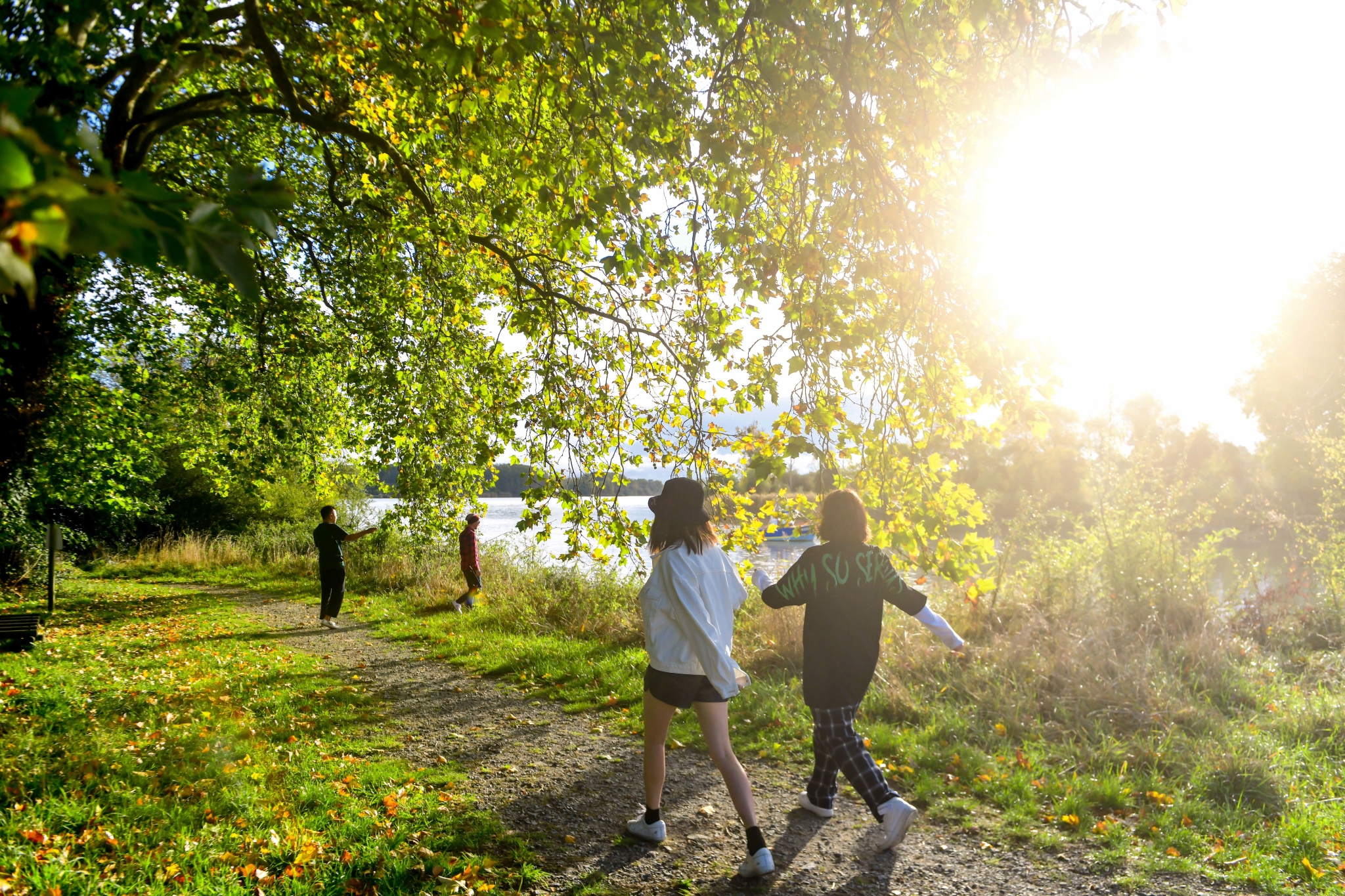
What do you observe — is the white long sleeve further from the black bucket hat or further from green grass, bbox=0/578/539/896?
green grass, bbox=0/578/539/896

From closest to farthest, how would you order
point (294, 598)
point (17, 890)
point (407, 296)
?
point (17, 890) < point (407, 296) < point (294, 598)

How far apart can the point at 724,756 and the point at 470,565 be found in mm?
9990

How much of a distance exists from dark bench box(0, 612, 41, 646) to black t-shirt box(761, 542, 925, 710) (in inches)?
379

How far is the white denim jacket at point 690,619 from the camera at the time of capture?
364cm

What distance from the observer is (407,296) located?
28.2ft

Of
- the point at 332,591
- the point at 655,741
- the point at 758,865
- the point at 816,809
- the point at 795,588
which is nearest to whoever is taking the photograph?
the point at 758,865

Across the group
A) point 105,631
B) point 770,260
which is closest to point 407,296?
point 770,260

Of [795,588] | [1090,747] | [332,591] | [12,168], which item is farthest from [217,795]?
[332,591]

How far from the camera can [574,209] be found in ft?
16.2

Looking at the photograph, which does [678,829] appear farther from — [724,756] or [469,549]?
[469,549]

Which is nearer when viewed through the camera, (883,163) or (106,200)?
(106,200)

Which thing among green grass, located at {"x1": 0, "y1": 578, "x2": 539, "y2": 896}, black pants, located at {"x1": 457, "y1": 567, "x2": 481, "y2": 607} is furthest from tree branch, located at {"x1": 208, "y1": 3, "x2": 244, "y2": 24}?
black pants, located at {"x1": 457, "y1": 567, "x2": 481, "y2": 607}

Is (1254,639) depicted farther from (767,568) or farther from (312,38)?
(312,38)

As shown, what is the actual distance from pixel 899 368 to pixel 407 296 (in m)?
6.39
